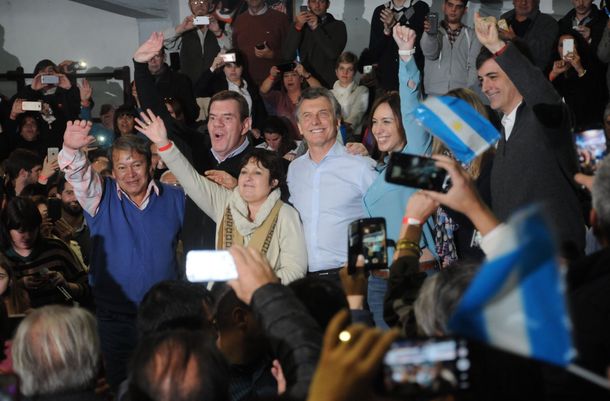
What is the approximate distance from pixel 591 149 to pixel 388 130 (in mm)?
1513

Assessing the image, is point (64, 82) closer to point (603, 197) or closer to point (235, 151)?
point (235, 151)

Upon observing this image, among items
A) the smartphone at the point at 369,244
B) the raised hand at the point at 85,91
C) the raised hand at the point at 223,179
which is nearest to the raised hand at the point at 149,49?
the raised hand at the point at 223,179

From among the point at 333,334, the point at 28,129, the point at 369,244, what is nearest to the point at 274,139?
the point at 28,129

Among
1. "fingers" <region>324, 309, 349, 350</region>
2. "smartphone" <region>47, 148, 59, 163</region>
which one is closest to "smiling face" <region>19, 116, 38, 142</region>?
"smartphone" <region>47, 148, 59, 163</region>

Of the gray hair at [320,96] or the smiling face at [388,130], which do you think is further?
the gray hair at [320,96]

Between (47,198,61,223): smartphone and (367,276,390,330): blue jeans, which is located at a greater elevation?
(47,198,61,223): smartphone

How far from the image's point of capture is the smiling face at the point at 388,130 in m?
4.44

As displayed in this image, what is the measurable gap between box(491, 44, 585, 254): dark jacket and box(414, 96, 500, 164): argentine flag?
381 mm

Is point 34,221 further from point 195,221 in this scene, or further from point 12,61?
point 12,61

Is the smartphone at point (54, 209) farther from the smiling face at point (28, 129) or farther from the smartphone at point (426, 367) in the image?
the smartphone at point (426, 367)

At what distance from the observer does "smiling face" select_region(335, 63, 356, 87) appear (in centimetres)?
834

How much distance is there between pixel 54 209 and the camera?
6.61 metres

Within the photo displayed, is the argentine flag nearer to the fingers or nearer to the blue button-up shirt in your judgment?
the blue button-up shirt

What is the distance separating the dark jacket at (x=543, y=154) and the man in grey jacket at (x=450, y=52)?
4.26 m
